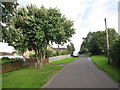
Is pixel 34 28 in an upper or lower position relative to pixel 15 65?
upper

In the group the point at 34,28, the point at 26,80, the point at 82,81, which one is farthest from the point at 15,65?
the point at 82,81

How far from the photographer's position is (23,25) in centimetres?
3488

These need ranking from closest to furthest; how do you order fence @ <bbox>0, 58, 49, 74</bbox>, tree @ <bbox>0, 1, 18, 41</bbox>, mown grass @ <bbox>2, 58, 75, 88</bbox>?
mown grass @ <bbox>2, 58, 75, 88</bbox>, fence @ <bbox>0, 58, 49, 74</bbox>, tree @ <bbox>0, 1, 18, 41</bbox>

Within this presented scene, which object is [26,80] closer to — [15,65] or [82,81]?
[82,81]

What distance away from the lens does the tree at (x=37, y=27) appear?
3353 centimetres

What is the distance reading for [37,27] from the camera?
3331 centimetres

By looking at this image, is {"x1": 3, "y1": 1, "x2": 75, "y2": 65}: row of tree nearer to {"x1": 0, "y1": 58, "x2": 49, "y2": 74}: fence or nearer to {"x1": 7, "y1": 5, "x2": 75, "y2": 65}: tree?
{"x1": 7, "y1": 5, "x2": 75, "y2": 65}: tree

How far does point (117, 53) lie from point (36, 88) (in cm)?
1513

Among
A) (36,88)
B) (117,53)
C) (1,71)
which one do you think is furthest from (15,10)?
(36,88)

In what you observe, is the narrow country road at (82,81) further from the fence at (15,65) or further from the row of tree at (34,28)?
the row of tree at (34,28)

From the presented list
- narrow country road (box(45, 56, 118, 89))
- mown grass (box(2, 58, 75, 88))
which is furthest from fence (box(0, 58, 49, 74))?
narrow country road (box(45, 56, 118, 89))

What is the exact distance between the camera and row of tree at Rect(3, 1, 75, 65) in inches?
1307

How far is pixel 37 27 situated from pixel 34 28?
469 millimetres

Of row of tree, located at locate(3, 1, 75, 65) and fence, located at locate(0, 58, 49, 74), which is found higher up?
row of tree, located at locate(3, 1, 75, 65)
